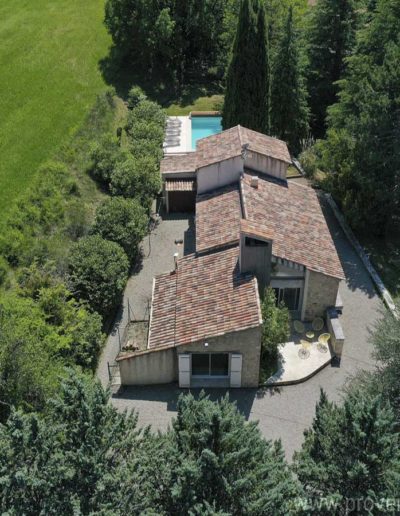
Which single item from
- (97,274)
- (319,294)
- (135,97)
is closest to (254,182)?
(319,294)

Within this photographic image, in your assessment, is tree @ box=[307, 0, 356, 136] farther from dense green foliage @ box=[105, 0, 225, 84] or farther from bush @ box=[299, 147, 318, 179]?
dense green foliage @ box=[105, 0, 225, 84]

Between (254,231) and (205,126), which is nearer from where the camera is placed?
(254,231)

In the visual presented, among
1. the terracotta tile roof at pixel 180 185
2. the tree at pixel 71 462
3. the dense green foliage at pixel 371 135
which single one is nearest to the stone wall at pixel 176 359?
the tree at pixel 71 462

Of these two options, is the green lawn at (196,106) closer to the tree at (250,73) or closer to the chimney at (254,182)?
the tree at (250,73)

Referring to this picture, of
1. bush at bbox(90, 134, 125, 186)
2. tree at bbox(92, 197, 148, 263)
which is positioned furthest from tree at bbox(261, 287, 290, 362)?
bush at bbox(90, 134, 125, 186)

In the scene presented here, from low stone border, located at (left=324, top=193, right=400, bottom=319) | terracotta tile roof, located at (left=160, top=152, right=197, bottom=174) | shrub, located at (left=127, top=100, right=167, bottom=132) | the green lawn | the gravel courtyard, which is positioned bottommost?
the gravel courtyard

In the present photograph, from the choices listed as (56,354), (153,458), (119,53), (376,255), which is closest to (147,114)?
(119,53)

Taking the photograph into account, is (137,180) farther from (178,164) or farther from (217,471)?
(217,471)
